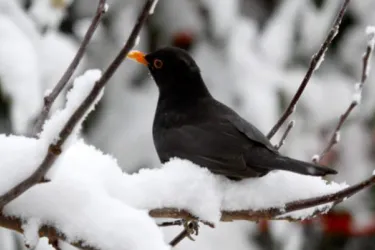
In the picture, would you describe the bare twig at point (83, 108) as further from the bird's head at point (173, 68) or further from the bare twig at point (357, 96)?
the bird's head at point (173, 68)

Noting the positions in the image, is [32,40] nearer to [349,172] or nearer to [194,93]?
[194,93]

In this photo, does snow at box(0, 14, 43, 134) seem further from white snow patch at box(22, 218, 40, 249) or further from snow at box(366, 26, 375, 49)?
white snow patch at box(22, 218, 40, 249)

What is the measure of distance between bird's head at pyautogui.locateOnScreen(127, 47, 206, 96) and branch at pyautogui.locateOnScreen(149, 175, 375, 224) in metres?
1.20

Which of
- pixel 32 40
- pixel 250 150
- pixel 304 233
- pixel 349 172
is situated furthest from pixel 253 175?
pixel 304 233

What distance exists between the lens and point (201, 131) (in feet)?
8.11

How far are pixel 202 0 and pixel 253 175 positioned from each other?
8.85 feet

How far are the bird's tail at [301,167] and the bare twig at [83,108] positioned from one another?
793 mm

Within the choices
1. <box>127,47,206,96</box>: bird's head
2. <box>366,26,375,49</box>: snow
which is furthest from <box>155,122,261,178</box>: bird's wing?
<box>366,26,375,49</box>: snow

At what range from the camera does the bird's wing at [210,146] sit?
2066mm

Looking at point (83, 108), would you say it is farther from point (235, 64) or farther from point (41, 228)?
Result: point (235, 64)

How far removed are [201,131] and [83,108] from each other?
1.30 m

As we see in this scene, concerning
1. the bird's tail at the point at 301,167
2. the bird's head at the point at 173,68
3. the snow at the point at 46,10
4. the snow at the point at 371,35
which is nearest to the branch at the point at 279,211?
the bird's tail at the point at 301,167

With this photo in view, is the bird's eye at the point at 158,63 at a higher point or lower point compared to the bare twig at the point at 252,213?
higher

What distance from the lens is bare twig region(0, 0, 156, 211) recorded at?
116cm
